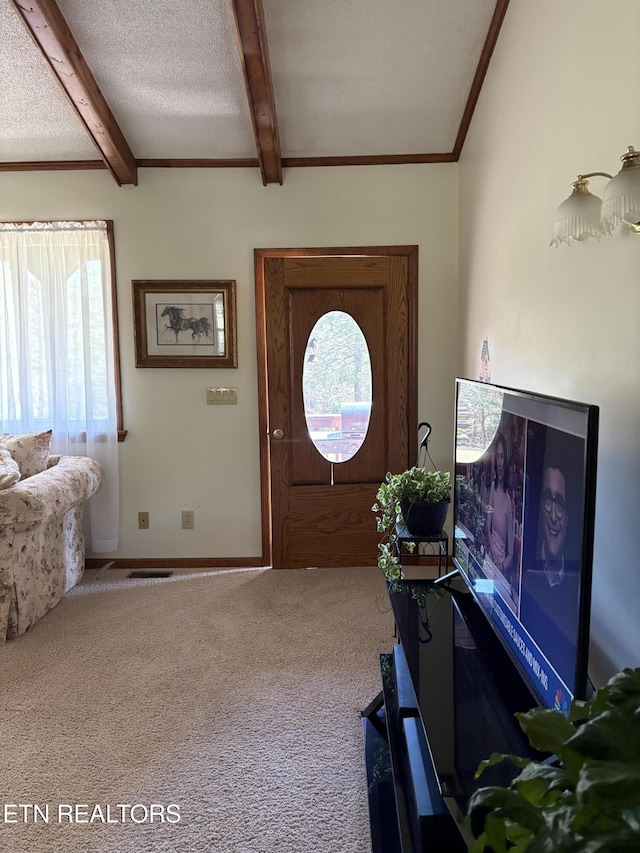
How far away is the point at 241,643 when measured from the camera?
2.74m

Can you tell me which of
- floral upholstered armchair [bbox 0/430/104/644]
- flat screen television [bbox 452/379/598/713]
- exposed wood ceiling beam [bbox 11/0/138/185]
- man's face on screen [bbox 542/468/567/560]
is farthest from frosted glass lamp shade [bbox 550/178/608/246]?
floral upholstered armchair [bbox 0/430/104/644]

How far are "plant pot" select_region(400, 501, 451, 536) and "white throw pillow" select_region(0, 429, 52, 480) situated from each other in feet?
6.91

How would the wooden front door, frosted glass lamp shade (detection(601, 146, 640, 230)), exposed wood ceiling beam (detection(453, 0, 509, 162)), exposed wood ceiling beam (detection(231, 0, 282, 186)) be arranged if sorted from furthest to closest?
1. the wooden front door
2. exposed wood ceiling beam (detection(453, 0, 509, 162))
3. exposed wood ceiling beam (detection(231, 0, 282, 186))
4. frosted glass lamp shade (detection(601, 146, 640, 230))

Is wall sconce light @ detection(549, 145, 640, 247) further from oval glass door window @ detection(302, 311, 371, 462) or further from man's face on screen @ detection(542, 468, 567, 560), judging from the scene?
oval glass door window @ detection(302, 311, 371, 462)

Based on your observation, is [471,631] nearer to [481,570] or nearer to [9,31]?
[481,570]

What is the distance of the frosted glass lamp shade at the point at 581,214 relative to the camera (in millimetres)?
1405

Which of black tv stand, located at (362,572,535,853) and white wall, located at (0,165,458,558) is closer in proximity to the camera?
black tv stand, located at (362,572,535,853)

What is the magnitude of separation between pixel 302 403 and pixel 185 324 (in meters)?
0.87

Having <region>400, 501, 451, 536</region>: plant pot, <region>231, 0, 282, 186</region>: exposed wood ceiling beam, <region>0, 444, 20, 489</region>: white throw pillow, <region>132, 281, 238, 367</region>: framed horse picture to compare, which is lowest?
<region>400, 501, 451, 536</region>: plant pot

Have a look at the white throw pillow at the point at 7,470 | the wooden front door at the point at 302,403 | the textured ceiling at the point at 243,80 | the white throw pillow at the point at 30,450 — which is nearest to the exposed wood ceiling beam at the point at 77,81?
the textured ceiling at the point at 243,80

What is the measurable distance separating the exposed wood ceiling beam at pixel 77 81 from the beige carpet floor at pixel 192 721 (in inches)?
96.9

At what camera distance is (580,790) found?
49cm

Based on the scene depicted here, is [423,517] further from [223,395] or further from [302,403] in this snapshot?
[223,395]

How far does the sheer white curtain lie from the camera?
3.56 metres
